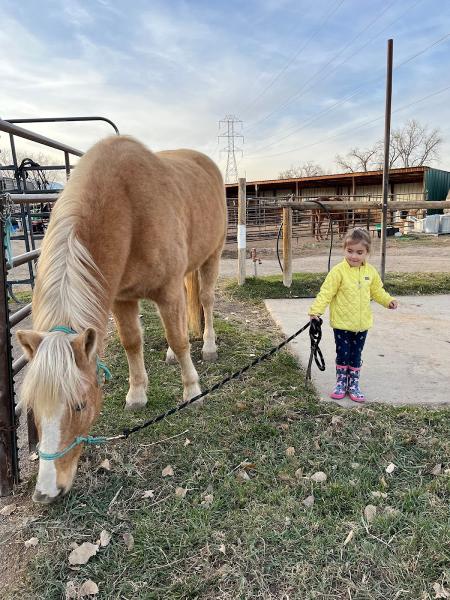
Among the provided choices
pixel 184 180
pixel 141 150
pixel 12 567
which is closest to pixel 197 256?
pixel 184 180

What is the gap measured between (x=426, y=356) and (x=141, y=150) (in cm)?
307

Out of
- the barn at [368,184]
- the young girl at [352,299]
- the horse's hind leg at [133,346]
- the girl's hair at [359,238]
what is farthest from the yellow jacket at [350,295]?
the barn at [368,184]

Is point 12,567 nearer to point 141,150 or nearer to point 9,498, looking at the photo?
point 9,498

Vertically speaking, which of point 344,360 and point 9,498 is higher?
point 344,360

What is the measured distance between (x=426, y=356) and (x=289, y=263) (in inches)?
122

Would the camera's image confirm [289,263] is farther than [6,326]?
Yes

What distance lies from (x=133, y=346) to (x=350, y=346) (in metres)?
1.63

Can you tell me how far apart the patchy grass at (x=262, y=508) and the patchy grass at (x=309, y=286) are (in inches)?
138

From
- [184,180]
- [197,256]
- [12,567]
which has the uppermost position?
[184,180]

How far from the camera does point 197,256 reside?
11.8ft

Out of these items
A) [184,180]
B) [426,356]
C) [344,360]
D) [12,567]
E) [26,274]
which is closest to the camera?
[12,567]

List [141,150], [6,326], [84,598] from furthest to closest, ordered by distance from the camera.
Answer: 1. [141,150]
2. [6,326]
3. [84,598]

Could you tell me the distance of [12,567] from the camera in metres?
1.86

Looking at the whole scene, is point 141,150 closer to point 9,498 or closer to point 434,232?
point 9,498
